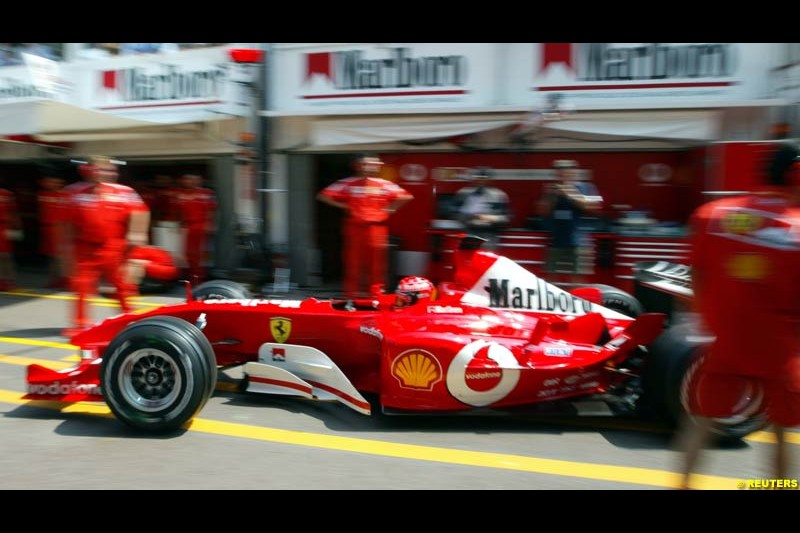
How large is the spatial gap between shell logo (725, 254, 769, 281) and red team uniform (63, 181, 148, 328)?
502 cm

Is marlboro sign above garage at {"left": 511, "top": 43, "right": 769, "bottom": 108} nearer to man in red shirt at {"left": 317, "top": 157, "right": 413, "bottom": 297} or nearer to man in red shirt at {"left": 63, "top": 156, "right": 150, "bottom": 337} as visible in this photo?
man in red shirt at {"left": 317, "top": 157, "right": 413, "bottom": 297}

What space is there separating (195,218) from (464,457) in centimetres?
680

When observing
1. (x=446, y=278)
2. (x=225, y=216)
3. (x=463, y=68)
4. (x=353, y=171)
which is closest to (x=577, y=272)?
(x=446, y=278)

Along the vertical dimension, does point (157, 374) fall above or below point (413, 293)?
below

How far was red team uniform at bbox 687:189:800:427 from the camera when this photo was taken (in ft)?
7.78

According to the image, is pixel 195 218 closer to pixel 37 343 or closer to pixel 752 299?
pixel 37 343

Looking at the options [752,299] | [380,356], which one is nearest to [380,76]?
[380,356]

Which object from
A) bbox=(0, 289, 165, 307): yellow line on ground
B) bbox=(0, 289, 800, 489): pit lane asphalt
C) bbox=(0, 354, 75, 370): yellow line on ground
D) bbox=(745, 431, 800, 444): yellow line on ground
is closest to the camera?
bbox=(0, 289, 800, 489): pit lane asphalt

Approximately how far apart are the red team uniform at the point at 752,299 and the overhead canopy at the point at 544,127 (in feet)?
20.0

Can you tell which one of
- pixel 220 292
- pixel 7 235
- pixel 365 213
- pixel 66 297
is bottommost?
pixel 66 297

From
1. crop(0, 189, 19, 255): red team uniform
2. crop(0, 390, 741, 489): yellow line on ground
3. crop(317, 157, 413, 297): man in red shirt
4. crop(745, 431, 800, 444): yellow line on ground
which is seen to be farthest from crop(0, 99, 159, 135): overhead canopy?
crop(745, 431, 800, 444): yellow line on ground

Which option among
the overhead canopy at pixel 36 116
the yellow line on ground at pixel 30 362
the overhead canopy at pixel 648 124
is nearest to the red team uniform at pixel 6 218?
the overhead canopy at pixel 36 116

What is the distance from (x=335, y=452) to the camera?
344 centimetres

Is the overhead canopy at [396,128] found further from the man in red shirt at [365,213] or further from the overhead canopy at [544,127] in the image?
the man in red shirt at [365,213]
